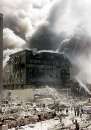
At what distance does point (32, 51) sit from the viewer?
78.9 meters

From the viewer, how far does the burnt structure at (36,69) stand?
7738cm

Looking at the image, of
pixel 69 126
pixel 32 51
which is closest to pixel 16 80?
pixel 32 51

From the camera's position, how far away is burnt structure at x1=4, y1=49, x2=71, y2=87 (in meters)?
77.4

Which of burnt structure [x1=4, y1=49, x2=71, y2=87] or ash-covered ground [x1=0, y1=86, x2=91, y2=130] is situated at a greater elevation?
burnt structure [x1=4, y1=49, x2=71, y2=87]

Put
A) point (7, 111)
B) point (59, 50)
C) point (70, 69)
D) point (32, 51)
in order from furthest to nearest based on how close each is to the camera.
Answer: point (59, 50) → point (70, 69) → point (32, 51) → point (7, 111)

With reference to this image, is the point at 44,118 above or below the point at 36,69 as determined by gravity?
below

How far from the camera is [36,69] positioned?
260 ft

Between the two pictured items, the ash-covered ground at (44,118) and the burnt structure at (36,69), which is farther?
the burnt structure at (36,69)

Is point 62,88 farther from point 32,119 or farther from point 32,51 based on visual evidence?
point 32,119

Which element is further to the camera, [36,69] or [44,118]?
[36,69]

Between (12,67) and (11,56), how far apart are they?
10.8 ft

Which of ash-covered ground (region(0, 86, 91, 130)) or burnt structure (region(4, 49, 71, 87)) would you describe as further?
burnt structure (region(4, 49, 71, 87))

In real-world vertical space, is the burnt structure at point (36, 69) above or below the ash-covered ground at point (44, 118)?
above

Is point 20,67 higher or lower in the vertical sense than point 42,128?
higher
